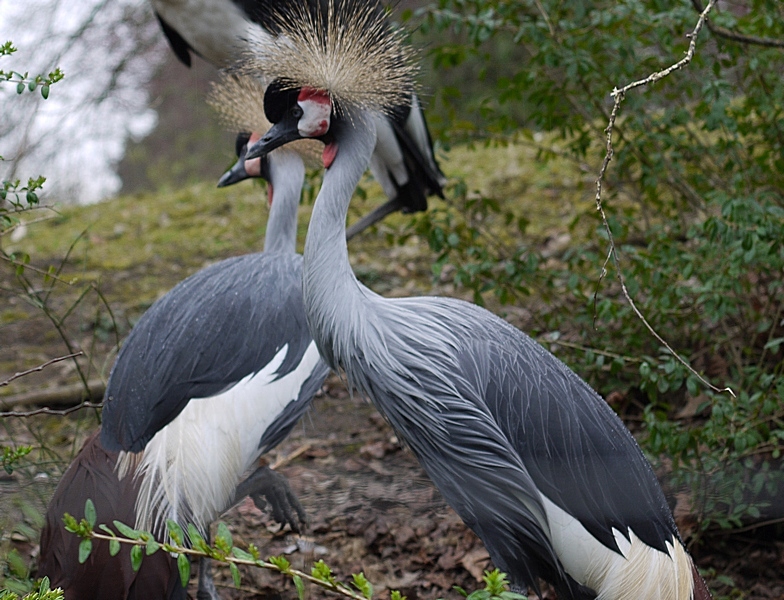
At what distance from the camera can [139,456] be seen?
189 cm

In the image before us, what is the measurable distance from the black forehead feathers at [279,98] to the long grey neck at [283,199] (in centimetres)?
80

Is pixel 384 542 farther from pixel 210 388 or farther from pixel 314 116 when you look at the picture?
pixel 314 116

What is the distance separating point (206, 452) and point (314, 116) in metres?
0.77

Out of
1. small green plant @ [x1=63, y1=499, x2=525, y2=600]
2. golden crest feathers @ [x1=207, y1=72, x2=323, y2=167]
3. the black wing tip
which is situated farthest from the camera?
the black wing tip

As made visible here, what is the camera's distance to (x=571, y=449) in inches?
68.5

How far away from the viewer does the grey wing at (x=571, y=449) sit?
67.7 inches

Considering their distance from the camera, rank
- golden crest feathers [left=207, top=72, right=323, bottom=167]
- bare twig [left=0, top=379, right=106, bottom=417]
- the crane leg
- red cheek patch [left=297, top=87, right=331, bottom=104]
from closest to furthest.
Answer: red cheek patch [left=297, top=87, right=331, bottom=104] → the crane leg → golden crest feathers [left=207, top=72, right=323, bottom=167] → bare twig [left=0, top=379, right=106, bottom=417]

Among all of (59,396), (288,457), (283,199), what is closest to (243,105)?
(283,199)

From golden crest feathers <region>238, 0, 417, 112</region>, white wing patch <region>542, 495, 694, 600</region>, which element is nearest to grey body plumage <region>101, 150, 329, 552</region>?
golden crest feathers <region>238, 0, 417, 112</region>

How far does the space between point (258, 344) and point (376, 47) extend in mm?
756

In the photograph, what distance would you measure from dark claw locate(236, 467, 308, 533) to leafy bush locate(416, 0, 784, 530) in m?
0.79

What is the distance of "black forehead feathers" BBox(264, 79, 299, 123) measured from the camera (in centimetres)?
185

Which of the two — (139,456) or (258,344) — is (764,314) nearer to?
(258,344)

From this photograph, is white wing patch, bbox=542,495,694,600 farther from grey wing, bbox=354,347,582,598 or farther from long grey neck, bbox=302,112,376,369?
long grey neck, bbox=302,112,376,369
